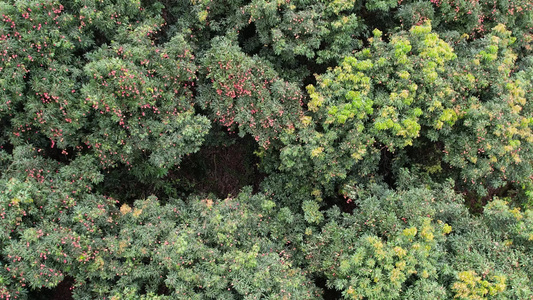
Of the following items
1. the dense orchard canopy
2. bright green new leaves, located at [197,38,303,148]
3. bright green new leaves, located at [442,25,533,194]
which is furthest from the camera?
bright green new leaves, located at [197,38,303,148]

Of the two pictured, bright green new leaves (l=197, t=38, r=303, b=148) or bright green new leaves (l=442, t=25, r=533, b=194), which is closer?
bright green new leaves (l=442, t=25, r=533, b=194)

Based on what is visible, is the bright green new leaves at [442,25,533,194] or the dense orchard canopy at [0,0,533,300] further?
the bright green new leaves at [442,25,533,194]

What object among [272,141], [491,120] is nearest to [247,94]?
[272,141]

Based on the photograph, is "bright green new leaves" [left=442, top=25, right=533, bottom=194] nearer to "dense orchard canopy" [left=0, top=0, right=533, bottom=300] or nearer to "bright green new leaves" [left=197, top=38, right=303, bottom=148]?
"dense orchard canopy" [left=0, top=0, right=533, bottom=300]

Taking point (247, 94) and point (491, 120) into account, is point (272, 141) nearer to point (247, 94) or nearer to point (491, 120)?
point (247, 94)

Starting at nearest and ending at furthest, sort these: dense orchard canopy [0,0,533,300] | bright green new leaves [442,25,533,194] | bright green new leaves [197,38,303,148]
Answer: dense orchard canopy [0,0,533,300] < bright green new leaves [442,25,533,194] < bright green new leaves [197,38,303,148]

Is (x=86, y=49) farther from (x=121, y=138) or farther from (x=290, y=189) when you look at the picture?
(x=290, y=189)

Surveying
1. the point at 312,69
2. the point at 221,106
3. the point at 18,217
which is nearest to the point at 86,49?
the point at 221,106

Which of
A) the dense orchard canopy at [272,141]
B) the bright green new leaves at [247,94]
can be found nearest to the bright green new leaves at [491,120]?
the dense orchard canopy at [272,141]

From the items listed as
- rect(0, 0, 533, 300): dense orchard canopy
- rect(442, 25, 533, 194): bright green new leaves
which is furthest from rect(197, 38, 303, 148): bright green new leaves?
rect(442, 25, 533, 194): bright green new leaves
